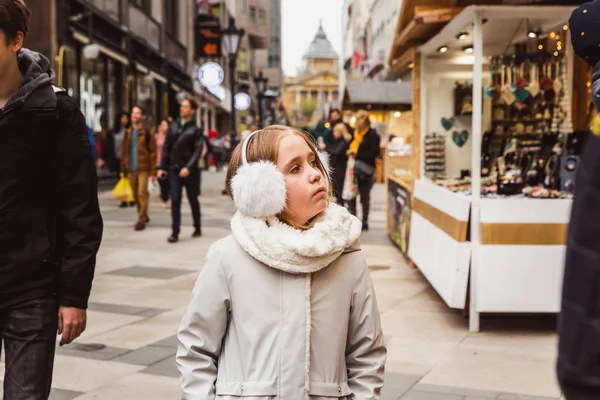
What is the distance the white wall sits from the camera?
400 inches

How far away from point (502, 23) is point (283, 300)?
5.34 metres

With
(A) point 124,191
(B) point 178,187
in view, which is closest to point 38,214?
(B) point 178,187

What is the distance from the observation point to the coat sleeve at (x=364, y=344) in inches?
97.4

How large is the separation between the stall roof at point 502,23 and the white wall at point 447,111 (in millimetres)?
1264

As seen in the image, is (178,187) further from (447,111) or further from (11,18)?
(11,18)

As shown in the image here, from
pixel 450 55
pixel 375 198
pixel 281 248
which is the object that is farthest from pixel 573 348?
pixel 375 198

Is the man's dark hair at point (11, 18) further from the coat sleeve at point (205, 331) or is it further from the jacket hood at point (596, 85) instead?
the jacket hood at point (596, 85)

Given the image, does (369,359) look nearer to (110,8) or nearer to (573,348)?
(573,348)

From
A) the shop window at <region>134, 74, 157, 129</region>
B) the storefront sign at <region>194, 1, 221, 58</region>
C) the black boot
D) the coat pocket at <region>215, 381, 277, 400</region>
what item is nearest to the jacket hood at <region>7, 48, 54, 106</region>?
the coat pocket at <region>215, 381, 277, 400</region>

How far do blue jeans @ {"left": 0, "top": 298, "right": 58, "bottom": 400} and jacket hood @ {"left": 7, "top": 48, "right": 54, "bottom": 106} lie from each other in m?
0.63

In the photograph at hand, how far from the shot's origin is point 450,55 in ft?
32.9

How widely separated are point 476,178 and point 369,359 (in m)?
4.51

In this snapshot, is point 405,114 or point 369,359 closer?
point 369,359

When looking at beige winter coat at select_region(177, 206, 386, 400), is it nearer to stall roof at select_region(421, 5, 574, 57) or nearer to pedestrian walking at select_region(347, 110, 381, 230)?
stall roof at select_region(421, 5, 574, 57)
